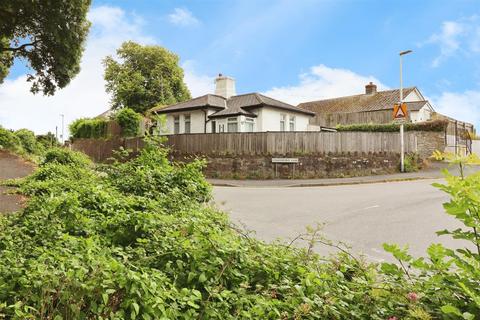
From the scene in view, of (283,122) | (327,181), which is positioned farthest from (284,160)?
(283,122)

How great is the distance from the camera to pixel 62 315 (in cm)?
232

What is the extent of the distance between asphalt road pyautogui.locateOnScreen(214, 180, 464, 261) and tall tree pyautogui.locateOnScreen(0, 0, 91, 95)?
1443 centimetres

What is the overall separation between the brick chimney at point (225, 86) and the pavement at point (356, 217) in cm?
2201

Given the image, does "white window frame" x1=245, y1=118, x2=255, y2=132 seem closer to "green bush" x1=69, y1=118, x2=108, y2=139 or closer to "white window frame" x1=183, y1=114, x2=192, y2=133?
"white window frame" x1=183, y1=114, x2=192, y2=133

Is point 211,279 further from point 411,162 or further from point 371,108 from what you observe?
point 371,108

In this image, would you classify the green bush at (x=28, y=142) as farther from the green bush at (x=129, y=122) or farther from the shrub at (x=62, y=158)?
the shrub at (x=62, y=158)

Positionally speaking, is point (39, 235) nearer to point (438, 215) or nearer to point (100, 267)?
point (100, 267)

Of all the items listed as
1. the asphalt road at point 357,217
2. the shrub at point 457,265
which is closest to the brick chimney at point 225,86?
the asphalt road at point 357,217

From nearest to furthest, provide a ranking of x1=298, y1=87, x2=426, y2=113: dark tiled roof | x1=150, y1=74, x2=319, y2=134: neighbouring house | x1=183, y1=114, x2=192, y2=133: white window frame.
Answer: x1=150, y1=74, x2=319, y2=134: neighbouring house < x1=183, y1=114, x2=192, y2=133: white window frame < x1=298, y1=87, x2=426, y2=113: dark tiled roof

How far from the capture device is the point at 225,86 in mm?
35219

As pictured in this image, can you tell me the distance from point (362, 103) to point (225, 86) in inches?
766

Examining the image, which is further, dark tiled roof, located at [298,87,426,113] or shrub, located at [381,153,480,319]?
dark tiled roof, located at [298,87,426,113]

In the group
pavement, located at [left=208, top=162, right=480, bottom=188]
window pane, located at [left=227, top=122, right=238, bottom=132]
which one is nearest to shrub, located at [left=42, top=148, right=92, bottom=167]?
pavement, located at [left=208, top=162, right=480, bottom=188]

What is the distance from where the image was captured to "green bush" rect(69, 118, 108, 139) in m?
38.8
